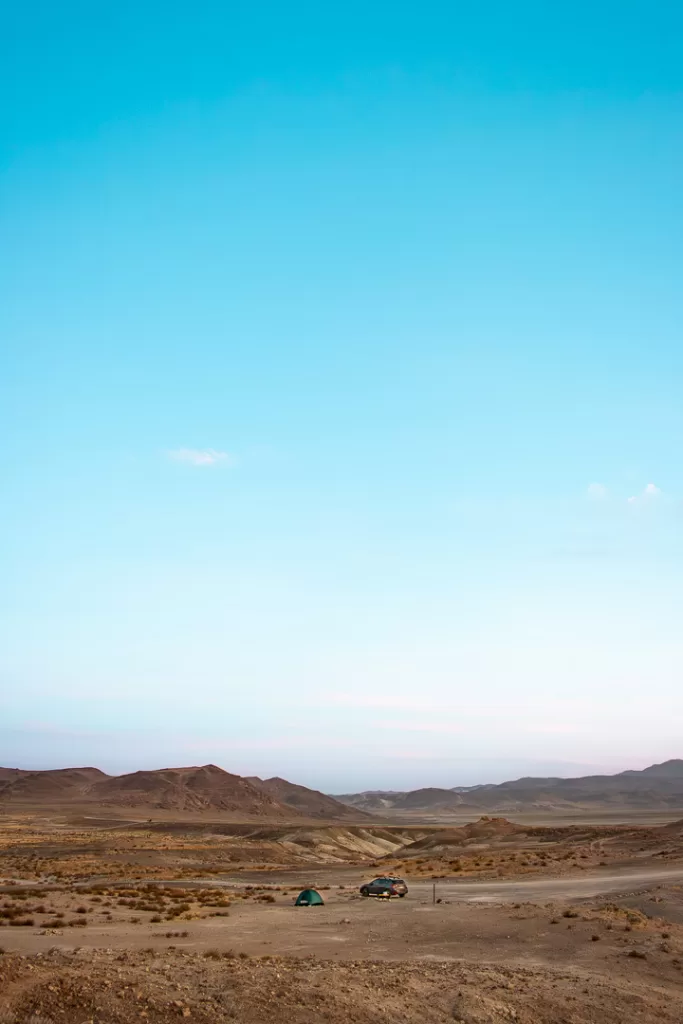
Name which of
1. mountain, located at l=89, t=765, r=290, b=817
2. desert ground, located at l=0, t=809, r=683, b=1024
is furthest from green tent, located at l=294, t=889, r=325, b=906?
mountain, located at l=89, t=765, r=290, b=817

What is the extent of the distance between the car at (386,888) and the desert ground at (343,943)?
652 mm

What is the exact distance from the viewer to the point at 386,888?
42.2 metres

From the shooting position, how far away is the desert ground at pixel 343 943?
17.2m

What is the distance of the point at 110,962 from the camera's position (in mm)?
19016

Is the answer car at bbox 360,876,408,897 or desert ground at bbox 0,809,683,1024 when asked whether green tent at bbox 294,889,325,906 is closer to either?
desert ground at bbox 0,809,683,1024

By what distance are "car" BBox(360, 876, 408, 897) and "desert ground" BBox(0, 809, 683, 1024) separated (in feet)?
2.14

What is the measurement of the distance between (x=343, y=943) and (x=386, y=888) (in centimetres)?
1600

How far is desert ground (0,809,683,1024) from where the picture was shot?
1717 centimetres

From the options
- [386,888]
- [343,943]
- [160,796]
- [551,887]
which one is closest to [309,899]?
[386,888]

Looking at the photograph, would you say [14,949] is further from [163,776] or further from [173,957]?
[163,776]

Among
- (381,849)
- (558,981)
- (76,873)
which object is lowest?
(381,849)

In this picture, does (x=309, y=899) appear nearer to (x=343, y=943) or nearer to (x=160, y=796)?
(x=343, y=943)

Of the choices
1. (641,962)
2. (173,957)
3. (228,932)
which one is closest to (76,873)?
(228,932)

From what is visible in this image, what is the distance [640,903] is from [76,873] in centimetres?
3630
